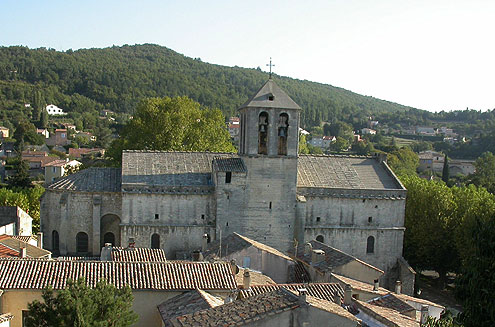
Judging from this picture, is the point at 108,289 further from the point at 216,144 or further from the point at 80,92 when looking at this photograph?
the point at 80,92

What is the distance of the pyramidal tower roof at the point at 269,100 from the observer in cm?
3438

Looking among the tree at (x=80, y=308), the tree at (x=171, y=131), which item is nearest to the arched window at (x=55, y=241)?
the tree at (x=171, y=131)

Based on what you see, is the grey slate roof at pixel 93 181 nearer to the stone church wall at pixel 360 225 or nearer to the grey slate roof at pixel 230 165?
the grey slate roof at pixel 230 165

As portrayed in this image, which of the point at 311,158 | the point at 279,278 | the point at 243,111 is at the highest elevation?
the point at 243,111

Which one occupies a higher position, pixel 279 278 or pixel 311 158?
pixel 311 158

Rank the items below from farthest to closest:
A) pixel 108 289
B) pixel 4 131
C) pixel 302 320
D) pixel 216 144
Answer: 1. pixel 4 131
2. pixel 216 144
3. pixel 108 289
4. pixel 302 320

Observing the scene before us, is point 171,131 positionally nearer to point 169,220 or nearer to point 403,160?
point 169,220

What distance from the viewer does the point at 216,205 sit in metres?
34.1

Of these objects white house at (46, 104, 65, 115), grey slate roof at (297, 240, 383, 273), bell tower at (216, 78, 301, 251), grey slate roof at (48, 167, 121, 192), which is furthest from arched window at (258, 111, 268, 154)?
white house at (46, 104, 65, 115)

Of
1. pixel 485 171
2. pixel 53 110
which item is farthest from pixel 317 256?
pixel 53 110

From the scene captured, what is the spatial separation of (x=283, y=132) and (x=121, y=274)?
16.0 m

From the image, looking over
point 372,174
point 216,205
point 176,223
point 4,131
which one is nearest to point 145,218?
point 176,223

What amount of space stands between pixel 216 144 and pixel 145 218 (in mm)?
19175

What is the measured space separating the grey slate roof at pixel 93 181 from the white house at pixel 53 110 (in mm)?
115283
